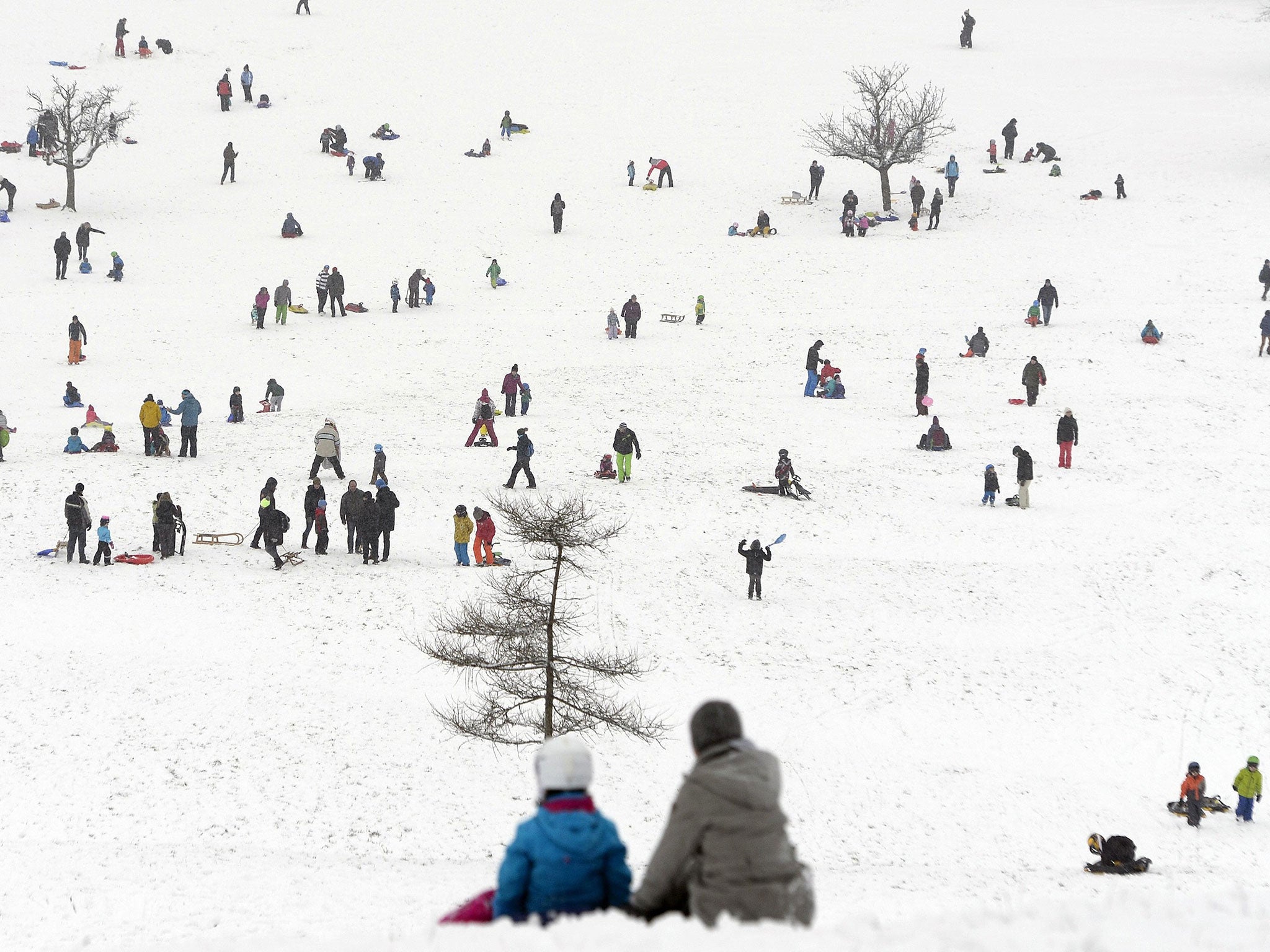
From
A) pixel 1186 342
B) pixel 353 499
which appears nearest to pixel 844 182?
pixel 1186 342

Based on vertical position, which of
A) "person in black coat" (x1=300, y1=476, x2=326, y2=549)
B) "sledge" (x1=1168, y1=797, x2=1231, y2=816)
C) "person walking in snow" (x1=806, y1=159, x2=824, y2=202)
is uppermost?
"person walking in snow" (x1=806, y1=159, x2=824, y2=202)

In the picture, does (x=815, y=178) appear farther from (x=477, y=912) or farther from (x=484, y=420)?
(x=477, y=912)

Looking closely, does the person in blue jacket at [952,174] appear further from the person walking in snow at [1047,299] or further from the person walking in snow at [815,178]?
the person walking in snow at [1047,299]

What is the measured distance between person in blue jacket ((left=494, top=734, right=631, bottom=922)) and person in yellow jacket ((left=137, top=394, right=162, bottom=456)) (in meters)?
23.4

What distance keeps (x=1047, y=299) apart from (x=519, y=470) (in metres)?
19.2

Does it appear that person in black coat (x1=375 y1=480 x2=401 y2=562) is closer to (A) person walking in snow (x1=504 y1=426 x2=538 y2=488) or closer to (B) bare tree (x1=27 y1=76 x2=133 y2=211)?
(A) person walking in snow (x1=504 y1=426 x2=538 y2=488)

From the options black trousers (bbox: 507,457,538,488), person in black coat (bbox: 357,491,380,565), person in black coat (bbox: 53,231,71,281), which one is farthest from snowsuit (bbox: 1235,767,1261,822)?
A: person in black coat (bbox: 53,231,71,281)

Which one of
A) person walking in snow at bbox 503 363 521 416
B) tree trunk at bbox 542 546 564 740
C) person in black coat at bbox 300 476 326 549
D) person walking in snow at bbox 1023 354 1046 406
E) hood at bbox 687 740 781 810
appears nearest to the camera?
hood at bbox 687 740 781 810

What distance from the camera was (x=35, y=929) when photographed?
1316 cm

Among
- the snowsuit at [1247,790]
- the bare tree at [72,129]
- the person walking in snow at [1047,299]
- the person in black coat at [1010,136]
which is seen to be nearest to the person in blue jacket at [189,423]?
the snowsuit at [1247,790]

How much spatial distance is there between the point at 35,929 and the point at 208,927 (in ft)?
5.70

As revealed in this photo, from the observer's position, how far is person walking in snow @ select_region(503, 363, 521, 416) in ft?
102

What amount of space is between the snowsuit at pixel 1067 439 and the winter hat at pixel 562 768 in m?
25.1

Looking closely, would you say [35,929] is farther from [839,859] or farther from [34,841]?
[839,859]
